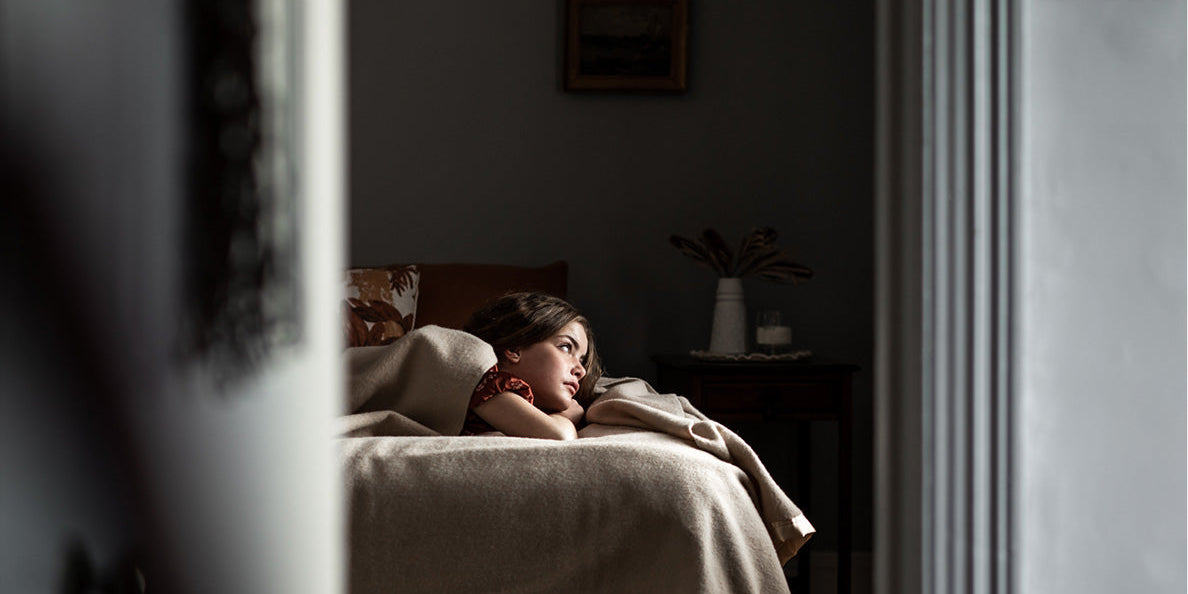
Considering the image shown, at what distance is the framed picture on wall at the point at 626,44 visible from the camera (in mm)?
2805

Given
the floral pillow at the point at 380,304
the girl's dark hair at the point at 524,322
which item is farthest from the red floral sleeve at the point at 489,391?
the floral pillow at the point at 380,304

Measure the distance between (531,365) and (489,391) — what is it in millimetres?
200

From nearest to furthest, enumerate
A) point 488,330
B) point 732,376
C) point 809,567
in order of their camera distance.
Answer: point 488,330 < point 732,376 < point 809,567

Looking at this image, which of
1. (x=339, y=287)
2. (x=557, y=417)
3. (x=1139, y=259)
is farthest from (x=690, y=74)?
(x=339, y=287)

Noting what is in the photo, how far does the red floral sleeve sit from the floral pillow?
0.67m

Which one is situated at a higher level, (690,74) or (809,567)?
(690,74)

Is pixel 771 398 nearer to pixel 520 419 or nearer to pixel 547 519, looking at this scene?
pixel 520 419

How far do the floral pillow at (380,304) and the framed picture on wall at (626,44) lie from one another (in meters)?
0.85

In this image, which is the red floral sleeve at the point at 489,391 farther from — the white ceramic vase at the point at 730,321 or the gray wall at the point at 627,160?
the gray wall at the point at 627,160

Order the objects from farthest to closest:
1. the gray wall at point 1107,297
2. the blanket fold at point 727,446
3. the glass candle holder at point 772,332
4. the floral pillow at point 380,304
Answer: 1. the glass candle holder at point 772,332
2. the floral pillow at point 380,304
3. the blanket fold at point 727,446
4. the gray wall at point 1107,297

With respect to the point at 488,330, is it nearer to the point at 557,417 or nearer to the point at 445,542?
the point at 557,417

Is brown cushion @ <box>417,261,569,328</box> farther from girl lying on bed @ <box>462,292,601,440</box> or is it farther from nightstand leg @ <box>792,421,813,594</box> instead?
nightstand leg @ <box>792,421,813,594</box>

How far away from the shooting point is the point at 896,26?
0.60m

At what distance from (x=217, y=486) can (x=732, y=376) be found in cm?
224
